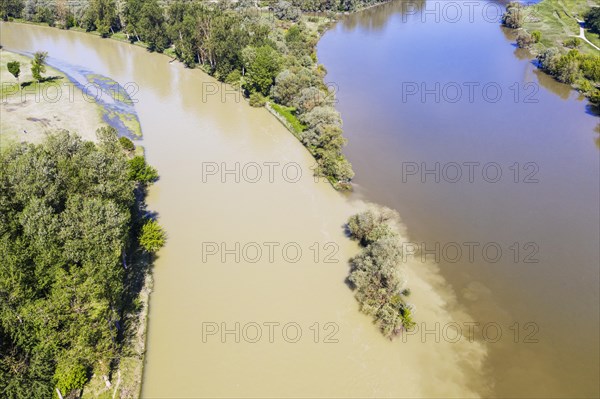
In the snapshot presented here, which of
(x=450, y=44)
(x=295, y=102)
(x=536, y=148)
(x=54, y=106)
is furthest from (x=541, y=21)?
(x=54, y=106)

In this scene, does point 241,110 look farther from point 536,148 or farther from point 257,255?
point 536,148

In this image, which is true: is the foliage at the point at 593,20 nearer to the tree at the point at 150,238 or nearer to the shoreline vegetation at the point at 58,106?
the shoreline vegetation at the point at 58,106

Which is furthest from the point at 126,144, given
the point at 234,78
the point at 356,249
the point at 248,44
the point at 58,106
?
the point at 356,249

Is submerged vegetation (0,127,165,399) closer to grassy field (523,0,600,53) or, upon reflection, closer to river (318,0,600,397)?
river (318,0,600,397)

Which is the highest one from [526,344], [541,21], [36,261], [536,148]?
[541,21]

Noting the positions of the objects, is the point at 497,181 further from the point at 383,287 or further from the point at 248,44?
the point at 248,44

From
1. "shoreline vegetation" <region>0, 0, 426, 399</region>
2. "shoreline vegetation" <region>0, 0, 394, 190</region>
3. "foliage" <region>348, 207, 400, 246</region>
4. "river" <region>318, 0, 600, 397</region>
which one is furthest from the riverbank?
"river" <region>318, 0, 600, 397</region>
